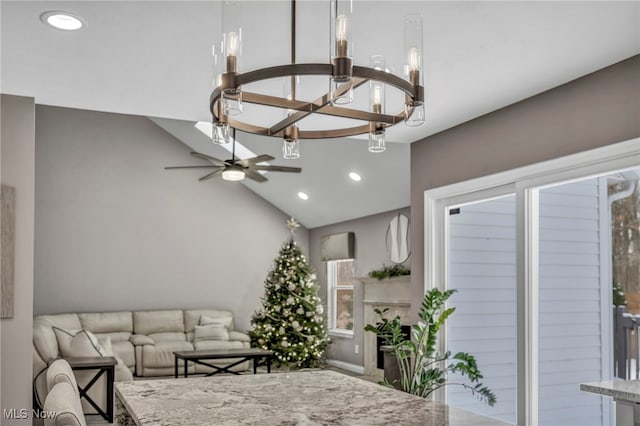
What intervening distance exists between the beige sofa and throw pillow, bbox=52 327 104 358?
149 centimetres

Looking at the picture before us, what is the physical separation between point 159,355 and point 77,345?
224 centimetres

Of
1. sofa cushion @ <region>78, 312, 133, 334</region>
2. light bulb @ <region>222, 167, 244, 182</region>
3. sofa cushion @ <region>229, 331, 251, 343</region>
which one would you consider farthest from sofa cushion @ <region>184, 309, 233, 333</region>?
light bulb @ <region>222, 167, 244, 182</region>

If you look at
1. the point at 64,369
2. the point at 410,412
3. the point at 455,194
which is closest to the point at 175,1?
the point at 64,369

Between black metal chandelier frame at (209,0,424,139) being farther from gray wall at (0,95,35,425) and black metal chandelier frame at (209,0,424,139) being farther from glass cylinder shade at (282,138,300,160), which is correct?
gray wall at (0,95,35,425)

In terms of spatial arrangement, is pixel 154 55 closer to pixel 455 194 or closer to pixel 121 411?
pixel 121 411

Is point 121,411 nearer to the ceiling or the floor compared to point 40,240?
nearer to the floor

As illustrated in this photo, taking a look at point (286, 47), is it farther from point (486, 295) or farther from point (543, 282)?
point (486, 295)

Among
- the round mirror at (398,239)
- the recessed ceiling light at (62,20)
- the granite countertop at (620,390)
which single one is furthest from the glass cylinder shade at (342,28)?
the round mirror at (398,239)

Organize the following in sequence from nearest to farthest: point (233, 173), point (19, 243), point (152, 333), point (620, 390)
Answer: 1. point (620, 390)
2. point (19, 243)
3. point (233, 173)
4. point (152, 333)

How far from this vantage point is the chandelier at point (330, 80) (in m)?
1.87

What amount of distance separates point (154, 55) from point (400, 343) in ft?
9.33

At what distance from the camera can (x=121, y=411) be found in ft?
7.51

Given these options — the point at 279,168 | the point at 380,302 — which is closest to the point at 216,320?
the point at 380,302

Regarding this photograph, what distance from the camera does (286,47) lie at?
10.7ft
